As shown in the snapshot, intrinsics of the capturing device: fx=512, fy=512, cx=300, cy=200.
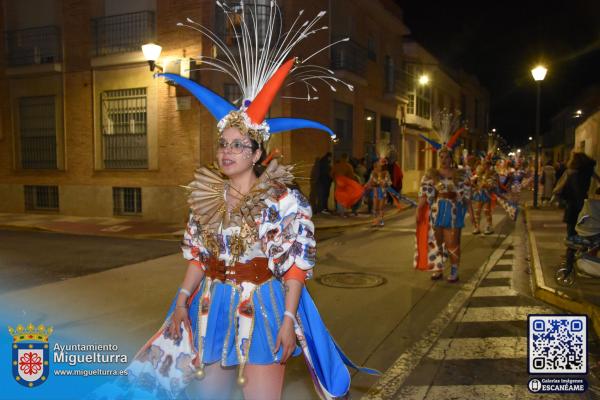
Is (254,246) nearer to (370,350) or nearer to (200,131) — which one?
(370,350)

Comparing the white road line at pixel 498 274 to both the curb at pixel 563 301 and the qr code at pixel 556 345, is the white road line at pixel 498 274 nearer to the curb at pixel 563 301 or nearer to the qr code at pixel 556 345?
the curb at pixel 563 301

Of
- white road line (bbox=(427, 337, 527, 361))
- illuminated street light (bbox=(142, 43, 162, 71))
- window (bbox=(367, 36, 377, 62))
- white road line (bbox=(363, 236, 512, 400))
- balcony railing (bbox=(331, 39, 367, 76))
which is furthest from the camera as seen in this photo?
window (bbox=(367, 36, 377, 62))

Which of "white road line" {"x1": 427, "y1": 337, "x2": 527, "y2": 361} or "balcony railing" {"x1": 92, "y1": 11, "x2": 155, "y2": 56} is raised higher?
"balcony railing" {"x1": 92, "y1": 11, "x2": 155, "y2": 56}

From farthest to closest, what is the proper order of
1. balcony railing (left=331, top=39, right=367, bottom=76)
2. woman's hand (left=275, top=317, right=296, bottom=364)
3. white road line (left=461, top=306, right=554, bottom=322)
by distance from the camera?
balcony railing (left=331, top=39, right=367, bottom=76) → white road line (left=461, top=306, right=554, bottom=322) → woman's hand (left=275, top=317, right=296, bottom=364)

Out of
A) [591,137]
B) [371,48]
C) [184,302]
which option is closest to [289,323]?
[184,302]

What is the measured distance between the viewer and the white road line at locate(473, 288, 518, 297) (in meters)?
7.14

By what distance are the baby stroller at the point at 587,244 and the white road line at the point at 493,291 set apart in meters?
0.67

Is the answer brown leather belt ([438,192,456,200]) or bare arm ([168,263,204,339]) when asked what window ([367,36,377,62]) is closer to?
brown leather belt ([438,192,456,200])

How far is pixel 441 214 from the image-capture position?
7562 mm

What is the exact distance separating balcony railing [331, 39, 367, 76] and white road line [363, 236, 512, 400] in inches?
536

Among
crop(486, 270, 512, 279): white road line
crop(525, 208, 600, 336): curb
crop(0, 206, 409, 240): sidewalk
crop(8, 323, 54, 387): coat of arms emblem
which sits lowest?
crop(486, 270, 512, 279): white road line

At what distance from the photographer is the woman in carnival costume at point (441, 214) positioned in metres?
7.59

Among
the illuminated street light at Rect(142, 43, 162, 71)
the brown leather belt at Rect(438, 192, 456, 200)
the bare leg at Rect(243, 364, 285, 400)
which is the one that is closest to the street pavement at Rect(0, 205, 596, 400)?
the brown leather belt at Rect(438, 192, 456, 200)

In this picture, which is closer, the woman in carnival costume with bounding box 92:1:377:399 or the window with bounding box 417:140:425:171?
the woman in carnival costume with bounding box 92:1:377:399
